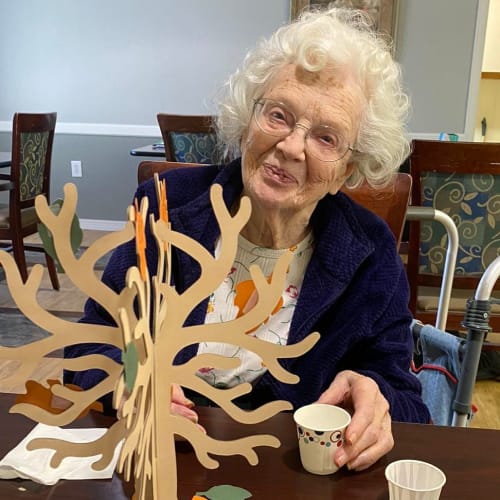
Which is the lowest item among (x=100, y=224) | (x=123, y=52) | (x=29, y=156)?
(x=100, y=224)

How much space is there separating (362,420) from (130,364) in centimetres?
47

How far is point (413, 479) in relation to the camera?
718mm

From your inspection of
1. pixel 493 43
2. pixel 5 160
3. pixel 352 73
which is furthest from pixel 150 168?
pixel 493 43

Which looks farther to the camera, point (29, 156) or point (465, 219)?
point (29, 156)

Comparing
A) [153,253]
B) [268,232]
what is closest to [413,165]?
[268,232]

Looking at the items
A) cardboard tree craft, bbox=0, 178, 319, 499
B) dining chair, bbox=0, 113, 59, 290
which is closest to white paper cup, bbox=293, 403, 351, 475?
cardboard tree craft, bbox=0, 178, 319, 499

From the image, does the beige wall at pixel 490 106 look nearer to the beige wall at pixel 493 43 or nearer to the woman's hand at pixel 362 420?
the beige wall at pixel 493 43

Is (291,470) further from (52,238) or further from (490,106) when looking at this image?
(490,106)

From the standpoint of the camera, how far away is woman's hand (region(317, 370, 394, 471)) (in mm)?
760

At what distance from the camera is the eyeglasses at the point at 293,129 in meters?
1.02

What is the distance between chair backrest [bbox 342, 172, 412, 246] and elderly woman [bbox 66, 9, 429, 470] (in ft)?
0.27

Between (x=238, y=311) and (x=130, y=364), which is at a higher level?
(x=130, y=364)

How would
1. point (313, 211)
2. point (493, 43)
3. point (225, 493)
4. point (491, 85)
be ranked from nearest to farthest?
point (225, 493) < point (313, 211) < point (493, 43) < point (491, 85)

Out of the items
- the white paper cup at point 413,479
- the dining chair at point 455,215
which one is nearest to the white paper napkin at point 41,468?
the white paper cup at point 413,479
